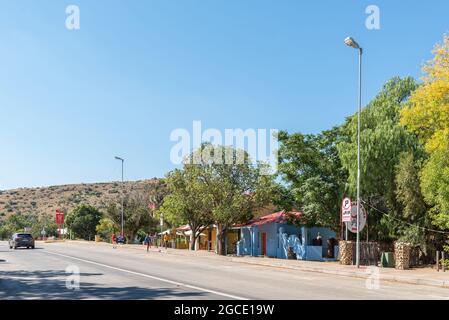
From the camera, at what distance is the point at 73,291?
15.6m

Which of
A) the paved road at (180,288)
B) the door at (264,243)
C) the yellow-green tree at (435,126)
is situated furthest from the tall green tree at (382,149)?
the paved road at (180,288)

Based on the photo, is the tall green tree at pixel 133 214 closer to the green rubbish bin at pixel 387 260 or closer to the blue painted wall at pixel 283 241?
the blue painted wall at pixel 283 241

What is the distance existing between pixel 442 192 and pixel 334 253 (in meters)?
14.4

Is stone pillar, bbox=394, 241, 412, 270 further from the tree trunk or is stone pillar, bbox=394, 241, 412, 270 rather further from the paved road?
the tree trunk

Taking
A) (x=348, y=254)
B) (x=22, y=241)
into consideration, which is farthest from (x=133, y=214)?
(x=348, y=254)

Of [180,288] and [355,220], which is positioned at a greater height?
[355,220]

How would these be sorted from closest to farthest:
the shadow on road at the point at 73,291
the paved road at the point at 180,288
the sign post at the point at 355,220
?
the shadow on road at the point at 73,291 → the paved road at the point at 180,288 → the sign post at the point at 355,220

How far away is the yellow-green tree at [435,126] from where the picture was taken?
26.0 meters

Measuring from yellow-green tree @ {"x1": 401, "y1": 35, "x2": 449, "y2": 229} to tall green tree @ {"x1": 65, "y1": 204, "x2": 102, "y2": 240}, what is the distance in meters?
67.4

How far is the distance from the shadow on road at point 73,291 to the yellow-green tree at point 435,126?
48.0 feet

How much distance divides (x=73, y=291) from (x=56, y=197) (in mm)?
123954

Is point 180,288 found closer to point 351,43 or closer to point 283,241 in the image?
point 351,43

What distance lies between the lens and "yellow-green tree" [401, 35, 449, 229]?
2598 centimetres

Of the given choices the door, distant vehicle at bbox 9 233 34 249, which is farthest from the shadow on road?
distant vehicle at bbox 9 233 34 249
